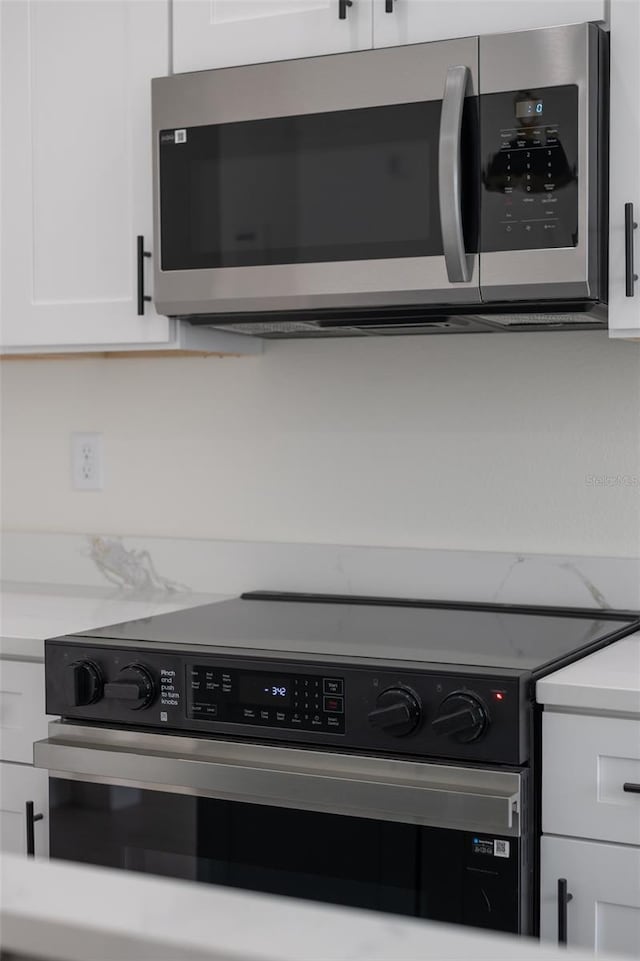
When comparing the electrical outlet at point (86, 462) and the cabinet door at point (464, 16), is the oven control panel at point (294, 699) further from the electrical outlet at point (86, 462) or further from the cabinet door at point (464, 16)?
the cabinet door at point (464, 16)

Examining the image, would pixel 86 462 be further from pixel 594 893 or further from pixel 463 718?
pixel 594 893

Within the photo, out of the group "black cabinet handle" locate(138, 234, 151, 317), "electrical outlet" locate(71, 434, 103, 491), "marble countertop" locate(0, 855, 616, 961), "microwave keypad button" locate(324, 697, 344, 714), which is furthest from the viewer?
"electrical outlet" locate(71, 434, 103, 491)

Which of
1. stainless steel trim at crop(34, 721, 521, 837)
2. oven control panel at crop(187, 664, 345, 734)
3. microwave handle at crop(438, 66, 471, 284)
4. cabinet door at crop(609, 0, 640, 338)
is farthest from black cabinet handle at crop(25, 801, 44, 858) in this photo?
cabinet door at crop(609, 0, 640, 338)

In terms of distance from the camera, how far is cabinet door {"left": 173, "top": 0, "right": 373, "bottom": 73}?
1.83 m

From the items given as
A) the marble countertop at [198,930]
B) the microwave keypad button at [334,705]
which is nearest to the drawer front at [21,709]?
the microwave keypad button at [334,705]

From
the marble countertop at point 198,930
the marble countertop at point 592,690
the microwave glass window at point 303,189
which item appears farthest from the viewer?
the microwave glass window at point 303,189

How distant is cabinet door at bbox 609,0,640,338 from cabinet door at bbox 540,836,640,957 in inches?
29.3

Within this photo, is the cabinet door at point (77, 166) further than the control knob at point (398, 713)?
Yes

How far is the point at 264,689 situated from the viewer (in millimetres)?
Result: 1560

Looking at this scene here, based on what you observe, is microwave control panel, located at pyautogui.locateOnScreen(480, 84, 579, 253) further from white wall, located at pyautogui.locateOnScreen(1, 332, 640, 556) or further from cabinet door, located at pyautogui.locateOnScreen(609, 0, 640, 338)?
white wall, located at pyautogui.locateOnScreen(1, 332, 640, 556)

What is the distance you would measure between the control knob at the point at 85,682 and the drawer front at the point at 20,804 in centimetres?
21

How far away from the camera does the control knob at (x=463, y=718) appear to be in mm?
1414

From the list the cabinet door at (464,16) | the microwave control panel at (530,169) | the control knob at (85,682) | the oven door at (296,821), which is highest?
the cabinet door at (464,16)

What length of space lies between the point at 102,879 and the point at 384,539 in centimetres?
173
